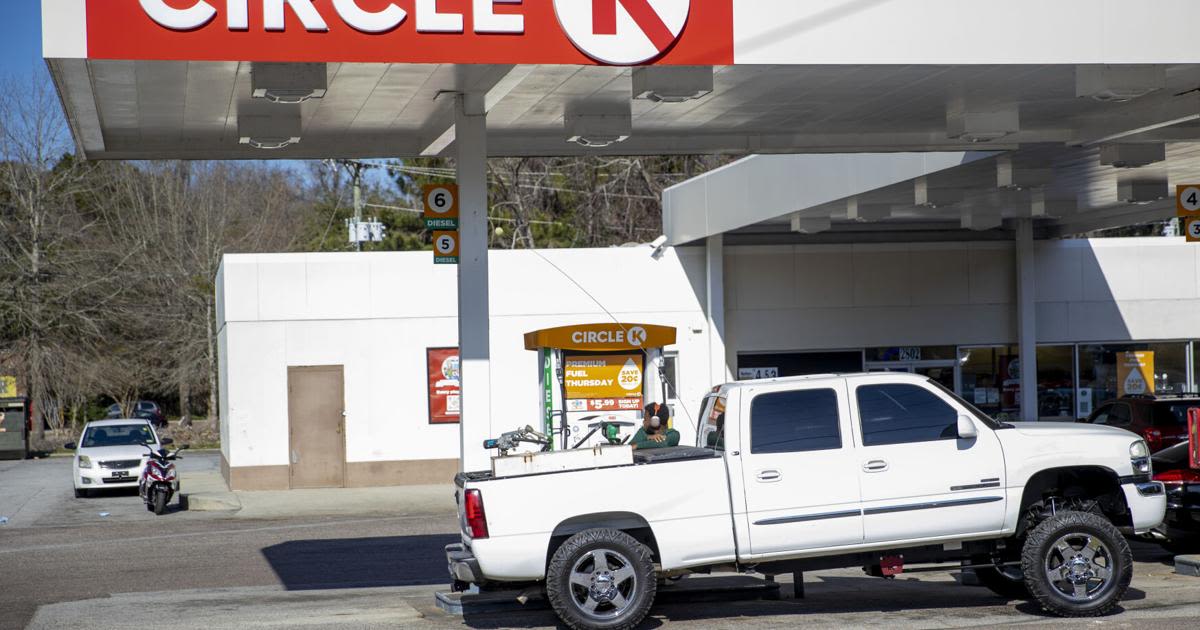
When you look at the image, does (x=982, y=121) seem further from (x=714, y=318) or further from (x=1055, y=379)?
(x=1055, y=379)

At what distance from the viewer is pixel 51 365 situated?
146 ft

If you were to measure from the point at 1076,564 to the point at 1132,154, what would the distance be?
8.58 meters

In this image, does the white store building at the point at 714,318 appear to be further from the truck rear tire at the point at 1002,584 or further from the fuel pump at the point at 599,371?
the truck rear tire at the point at 1002,584

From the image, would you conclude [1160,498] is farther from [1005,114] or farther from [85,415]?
[85,415]

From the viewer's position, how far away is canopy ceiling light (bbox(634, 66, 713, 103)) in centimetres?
1154

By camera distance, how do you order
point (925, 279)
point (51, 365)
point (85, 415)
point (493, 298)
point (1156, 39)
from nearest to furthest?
point (1156, 39) < point (493, 298) < point (925, 279) < point (51, 365) < point (85, 415)

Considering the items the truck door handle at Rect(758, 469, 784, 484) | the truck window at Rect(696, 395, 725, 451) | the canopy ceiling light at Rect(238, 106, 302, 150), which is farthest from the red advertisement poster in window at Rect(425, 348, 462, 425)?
the truck door handle at Rect(758, 469, 784, 484)

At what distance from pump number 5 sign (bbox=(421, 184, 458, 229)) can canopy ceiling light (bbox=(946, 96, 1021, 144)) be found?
5367mm

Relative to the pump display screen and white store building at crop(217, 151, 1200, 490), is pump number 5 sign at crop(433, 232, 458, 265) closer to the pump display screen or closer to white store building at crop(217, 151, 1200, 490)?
the pump display screen

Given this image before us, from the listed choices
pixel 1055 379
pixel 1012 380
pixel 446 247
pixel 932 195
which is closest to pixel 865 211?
pixel 932 195

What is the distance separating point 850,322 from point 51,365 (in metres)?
29.8

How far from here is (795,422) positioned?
1056 cm

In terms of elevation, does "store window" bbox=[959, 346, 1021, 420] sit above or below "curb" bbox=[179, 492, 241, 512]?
above

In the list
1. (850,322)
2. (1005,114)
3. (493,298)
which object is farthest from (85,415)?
(1005,114)
